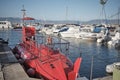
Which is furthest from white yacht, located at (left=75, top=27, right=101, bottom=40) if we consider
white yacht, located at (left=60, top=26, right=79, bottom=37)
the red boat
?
the red boat

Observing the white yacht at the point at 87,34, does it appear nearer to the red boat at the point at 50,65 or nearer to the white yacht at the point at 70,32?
the white yacht at the point at 70,32

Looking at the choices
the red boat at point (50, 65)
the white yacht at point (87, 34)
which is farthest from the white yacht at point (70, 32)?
the red boat at point (50, 65)

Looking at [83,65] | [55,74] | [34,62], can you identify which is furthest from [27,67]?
[83,65]

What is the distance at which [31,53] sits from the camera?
18.3m

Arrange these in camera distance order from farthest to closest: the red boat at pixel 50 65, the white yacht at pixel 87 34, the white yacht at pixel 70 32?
the white yacht at pixel 70 32
the white yacht at pixel 87 34
the red boat at pixel 50 65

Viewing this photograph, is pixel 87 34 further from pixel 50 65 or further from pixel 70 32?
pixel 50 65

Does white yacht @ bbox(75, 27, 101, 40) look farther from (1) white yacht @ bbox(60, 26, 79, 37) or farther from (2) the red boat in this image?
(2) the red boat

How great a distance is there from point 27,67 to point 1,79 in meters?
4.64

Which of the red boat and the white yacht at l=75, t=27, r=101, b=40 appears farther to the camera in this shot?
the white yacht at l=75, t=27, r=101, b=40

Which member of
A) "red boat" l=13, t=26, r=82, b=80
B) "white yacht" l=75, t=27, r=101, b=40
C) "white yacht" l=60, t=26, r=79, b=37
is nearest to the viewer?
"red boat" l=13, t=26, r=82, b=80

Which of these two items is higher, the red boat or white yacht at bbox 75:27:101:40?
the red boat

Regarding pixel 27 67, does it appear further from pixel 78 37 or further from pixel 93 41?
pixel 78 37

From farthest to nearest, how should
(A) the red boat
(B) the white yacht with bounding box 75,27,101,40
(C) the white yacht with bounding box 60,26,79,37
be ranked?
(C) the white yacht with bounding box 60,26,79,37 → (B) the white yacht with bounding box 75,27,101,40 → (A) the red boat

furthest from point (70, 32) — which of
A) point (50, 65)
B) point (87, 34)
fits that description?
point (50, 65)
